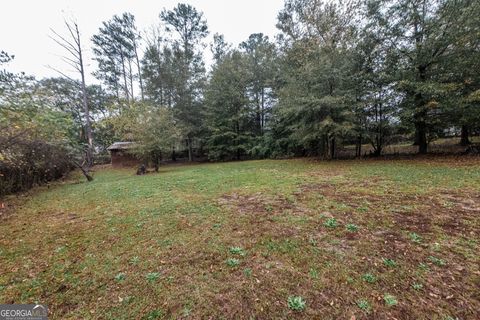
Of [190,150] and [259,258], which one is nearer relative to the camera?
[259,258]

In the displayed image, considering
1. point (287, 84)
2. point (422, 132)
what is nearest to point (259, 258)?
point (422, 132)

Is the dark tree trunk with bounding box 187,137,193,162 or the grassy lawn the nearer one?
the grassy lawn

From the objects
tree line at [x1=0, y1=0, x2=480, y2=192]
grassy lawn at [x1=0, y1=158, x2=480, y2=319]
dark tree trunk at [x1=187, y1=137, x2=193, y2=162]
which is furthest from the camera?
dark tree trunk at [x1=187, y1=137, x2=193, y2=162]

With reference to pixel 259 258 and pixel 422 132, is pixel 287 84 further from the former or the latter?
pixel 259 258

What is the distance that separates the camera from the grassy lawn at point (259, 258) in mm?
1974

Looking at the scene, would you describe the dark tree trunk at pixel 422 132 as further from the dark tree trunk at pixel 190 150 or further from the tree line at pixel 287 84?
the dark tree trunk at pixel 190 150

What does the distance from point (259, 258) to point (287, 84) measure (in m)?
14.0

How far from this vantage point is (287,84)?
47.5 ft

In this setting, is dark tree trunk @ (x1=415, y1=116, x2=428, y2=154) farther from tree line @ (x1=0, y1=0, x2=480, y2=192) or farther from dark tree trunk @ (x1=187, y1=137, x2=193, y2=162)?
dark tree trunk @ (x1=187, y1=137, x2=193, y2=162)

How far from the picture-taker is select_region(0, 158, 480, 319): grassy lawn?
1.97 m

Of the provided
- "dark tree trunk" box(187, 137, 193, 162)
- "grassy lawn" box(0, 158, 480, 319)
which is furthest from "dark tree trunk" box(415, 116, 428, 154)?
"dark tree trunk" box(187, 137, 193, 162)

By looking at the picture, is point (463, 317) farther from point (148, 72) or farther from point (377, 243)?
point (148, 72)

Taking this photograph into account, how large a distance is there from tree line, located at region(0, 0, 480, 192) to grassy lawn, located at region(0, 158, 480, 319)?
12.0ft

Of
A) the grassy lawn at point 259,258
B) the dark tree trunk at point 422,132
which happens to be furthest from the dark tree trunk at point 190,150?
the dark tree trunk at point 422,132
